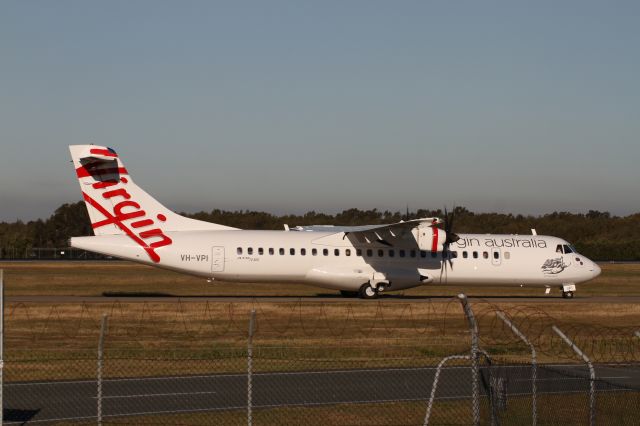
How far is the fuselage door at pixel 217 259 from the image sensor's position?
36.6 m

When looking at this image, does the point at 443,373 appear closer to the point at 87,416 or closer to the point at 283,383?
the point at 283,383

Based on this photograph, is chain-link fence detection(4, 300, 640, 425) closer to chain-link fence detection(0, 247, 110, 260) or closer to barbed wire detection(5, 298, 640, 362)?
barbed wire detection(5, 298, 640, 362)

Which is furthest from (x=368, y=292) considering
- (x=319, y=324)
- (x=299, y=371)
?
(x=299, y=371)

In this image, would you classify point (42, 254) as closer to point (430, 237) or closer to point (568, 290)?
point (430, 237)

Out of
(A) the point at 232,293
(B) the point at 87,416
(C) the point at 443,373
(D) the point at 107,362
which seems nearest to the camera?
(B) the point at 87,416

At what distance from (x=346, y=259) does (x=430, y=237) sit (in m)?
3.70

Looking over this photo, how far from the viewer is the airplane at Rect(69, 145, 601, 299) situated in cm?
3625

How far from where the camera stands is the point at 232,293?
4612 cm

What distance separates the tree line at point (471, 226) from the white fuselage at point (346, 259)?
4713cm

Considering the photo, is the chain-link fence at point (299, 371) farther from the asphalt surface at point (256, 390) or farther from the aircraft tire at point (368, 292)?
the aircraft tire at point (368, 292)

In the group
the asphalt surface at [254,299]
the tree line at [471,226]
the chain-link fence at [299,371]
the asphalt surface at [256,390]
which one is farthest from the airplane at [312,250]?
the tree line at [471,226]

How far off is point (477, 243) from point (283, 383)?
23.2 meters

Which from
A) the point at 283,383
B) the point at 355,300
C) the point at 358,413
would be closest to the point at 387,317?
the point at 355,300

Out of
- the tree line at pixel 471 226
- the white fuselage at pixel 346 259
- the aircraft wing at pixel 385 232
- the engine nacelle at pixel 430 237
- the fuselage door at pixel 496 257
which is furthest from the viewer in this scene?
the tree line at pixel 471 226
